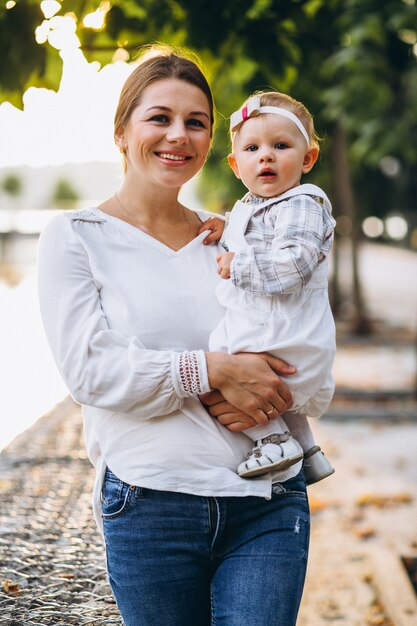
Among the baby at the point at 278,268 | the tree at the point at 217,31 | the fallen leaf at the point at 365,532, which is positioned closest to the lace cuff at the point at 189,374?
the baby at the point at 278,268

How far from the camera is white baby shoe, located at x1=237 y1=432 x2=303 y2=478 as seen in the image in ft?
6.59

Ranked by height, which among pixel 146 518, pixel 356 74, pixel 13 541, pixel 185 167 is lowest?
pixel 13 541

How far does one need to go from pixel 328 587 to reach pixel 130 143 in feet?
9.88

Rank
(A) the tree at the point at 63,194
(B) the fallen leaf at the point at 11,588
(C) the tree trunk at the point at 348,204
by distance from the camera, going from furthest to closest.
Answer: (A) the tree at the point at 63,194 → (C) the tree trunk at the point at 348,204 → (B) the fallen leaf at the point at 11,588

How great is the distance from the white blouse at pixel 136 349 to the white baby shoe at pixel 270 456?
0.11 ft

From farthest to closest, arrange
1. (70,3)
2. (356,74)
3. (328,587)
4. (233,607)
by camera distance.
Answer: (356,74) → (328,587) → (70,3) → (233,607)

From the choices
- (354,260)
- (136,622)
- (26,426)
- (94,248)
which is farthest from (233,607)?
(354,260)

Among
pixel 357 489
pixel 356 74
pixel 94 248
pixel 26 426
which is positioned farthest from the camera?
pixel 356 74

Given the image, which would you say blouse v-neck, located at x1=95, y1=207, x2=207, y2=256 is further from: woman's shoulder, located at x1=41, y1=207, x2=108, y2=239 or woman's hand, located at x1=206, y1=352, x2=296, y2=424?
woman's hand, located at x1=206, y1=352, x2=296, y2=424

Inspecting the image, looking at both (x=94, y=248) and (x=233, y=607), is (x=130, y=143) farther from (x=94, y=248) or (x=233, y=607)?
(x=233, y=607)

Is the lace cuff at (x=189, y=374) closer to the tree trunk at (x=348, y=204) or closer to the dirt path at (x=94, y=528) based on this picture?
the dirt path at (x=94, y=528)

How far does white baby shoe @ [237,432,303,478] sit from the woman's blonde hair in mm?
914

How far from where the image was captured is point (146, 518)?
199cm

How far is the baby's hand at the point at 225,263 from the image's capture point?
84.9 inches
